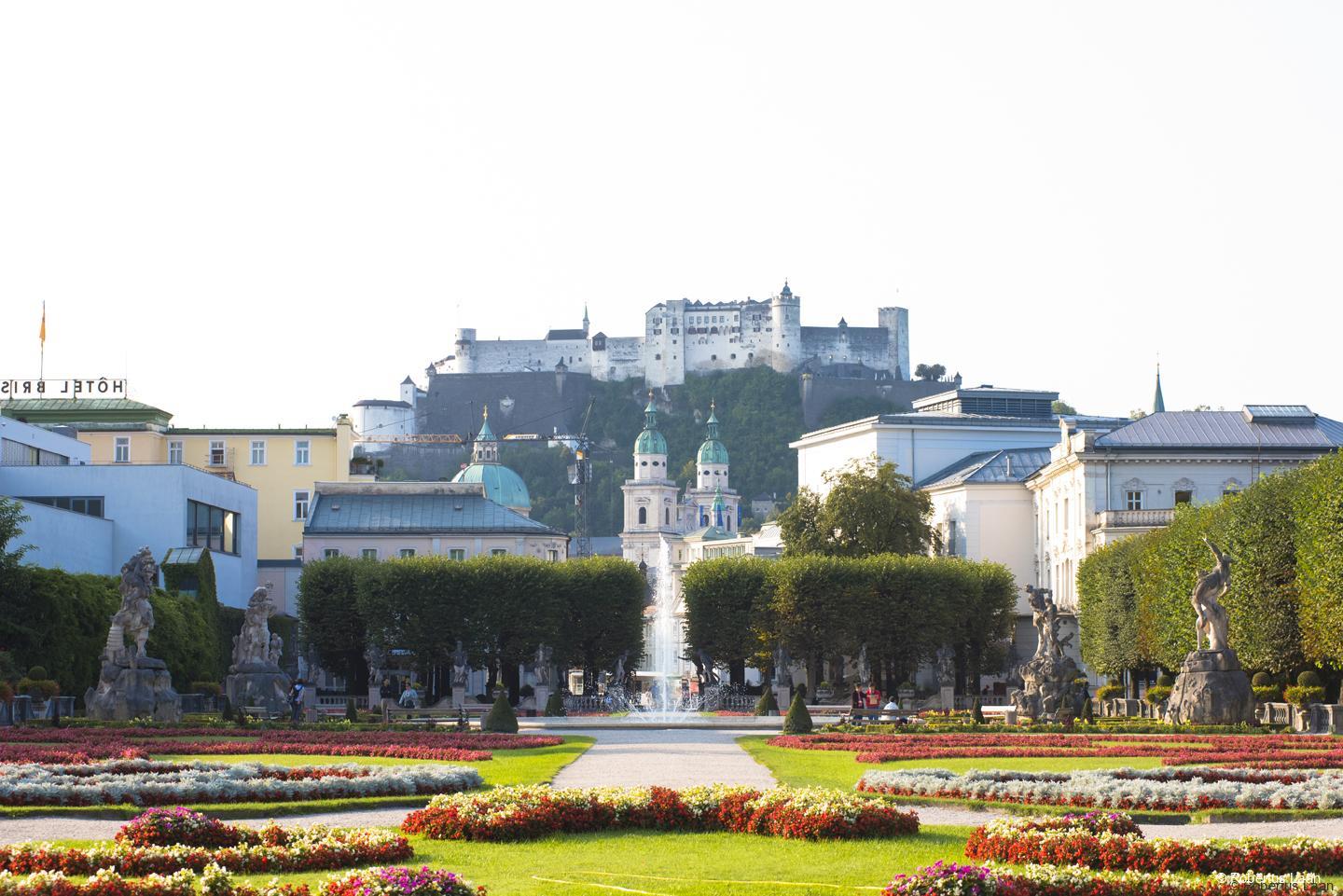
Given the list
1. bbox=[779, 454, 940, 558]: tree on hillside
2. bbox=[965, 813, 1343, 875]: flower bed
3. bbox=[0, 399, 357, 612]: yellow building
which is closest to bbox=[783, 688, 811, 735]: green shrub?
bbox=[965, 813, 1343, 875]: flower bed

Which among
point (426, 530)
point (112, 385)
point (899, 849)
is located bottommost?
point (899, 849)

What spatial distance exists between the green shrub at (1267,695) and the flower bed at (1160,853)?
111ft

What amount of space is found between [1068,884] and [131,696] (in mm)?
33355

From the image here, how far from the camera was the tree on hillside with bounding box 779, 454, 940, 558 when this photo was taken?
298 ft

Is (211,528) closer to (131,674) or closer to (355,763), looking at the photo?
(131,674)

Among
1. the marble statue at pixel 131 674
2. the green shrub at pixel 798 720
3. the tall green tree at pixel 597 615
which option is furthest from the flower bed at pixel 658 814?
the tall green tree at pixel 597 615

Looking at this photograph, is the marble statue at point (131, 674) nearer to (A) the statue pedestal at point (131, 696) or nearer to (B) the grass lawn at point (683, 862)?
(A) the statue pedestal at point (131, 696)

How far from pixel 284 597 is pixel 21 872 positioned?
254 feet

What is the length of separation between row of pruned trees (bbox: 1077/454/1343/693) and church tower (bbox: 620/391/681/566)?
120 metres

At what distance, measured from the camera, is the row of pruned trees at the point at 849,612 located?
2911 inches

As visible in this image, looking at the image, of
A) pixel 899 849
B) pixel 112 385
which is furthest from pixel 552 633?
pixel 899 849

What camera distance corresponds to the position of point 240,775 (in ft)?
88.5

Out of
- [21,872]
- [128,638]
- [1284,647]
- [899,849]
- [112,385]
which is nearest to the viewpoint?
[21,872]

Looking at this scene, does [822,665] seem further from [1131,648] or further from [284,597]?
[284,597]
